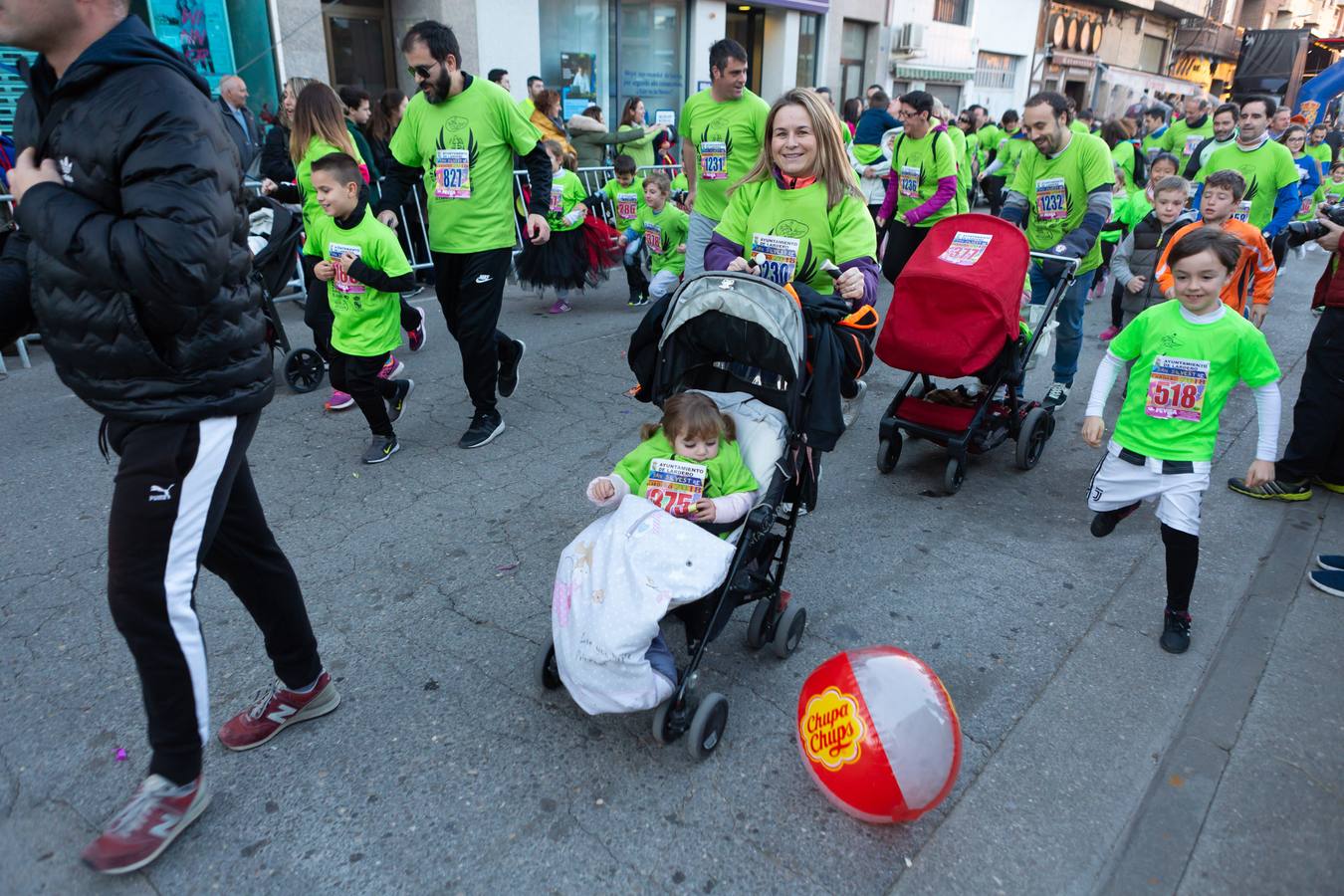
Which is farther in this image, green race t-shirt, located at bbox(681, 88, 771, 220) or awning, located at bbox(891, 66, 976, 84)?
awning, located at bbox(891, 66, 976, 84)

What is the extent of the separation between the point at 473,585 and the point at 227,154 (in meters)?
2.10

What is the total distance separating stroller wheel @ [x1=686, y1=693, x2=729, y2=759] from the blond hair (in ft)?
6.57

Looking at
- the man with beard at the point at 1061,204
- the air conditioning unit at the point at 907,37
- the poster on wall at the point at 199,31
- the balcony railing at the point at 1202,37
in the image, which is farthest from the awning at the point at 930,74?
the balcony railing at the point at 1202,37

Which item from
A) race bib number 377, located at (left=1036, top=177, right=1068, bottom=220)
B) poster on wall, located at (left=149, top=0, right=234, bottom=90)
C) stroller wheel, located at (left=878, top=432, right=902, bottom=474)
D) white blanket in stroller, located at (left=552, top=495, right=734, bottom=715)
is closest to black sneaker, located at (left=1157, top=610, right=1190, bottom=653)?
stroller wheel, located at (left=878, top=432, right=902, bottom=474)

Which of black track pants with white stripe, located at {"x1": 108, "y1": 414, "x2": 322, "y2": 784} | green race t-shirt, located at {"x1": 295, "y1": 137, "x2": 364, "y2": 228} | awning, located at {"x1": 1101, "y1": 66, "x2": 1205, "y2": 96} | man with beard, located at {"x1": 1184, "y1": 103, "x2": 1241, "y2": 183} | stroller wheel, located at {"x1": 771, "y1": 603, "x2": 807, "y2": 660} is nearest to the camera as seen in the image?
black track pants with white stripe, located at {"x1": 108, "y1": 414, "x2": 322, "y2": 784}

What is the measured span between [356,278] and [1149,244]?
6387 millimetres

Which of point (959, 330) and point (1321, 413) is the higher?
point (959, 330)

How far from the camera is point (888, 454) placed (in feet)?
16.4

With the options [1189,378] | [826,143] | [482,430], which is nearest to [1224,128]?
[1189,378]

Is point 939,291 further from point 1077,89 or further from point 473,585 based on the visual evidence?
point 1077,89

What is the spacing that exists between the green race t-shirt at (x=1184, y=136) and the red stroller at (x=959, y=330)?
7714 mm

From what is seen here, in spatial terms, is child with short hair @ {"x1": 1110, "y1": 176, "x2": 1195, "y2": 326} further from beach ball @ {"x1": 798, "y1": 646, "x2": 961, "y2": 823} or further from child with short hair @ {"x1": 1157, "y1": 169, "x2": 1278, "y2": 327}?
beach ball @ {"x1": 798, "y1": 646, "x2": 961, "y2": 823}

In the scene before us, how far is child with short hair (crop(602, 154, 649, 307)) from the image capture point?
28.9 feet

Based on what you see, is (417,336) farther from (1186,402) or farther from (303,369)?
(1186,402)
